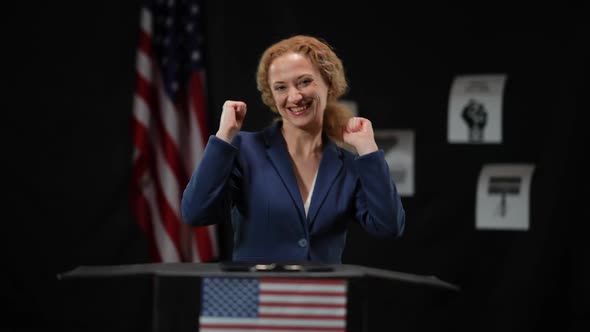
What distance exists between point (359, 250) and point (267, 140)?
1.84 meters

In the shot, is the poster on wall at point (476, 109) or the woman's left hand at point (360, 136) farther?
the poster on wall at point (476, 109)

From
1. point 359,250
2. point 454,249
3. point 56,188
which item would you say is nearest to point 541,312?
point 454,249

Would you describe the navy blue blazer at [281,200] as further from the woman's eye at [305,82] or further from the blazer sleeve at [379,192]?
the woman's eye at [305,82]

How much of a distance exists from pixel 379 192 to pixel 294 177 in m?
0.24

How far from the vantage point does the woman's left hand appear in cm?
206

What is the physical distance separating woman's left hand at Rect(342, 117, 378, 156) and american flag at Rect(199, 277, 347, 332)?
685 millimetres

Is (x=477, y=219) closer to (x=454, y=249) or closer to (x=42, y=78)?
(x=454, y=249)

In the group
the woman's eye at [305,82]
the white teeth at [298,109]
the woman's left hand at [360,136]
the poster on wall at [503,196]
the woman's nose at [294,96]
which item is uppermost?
the woman's eye at [305,82]

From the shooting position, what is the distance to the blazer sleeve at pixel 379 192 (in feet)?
6.55

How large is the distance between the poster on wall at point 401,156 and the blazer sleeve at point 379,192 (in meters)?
1.86

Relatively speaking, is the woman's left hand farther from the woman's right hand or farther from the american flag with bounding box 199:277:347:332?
the american flag with bounding box 199:277:347:332

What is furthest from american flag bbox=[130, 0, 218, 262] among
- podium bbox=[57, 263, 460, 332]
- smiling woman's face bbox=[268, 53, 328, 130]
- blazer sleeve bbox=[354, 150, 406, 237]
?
podium bbox=[57, 263, 460, 332]

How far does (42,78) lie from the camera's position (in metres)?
4.09

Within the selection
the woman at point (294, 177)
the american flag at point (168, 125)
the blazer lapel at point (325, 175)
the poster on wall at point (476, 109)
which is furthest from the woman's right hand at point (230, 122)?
the poster on wall at point (476, 109)
